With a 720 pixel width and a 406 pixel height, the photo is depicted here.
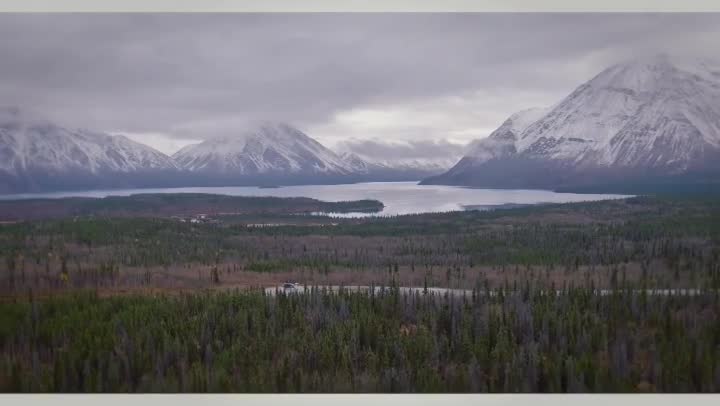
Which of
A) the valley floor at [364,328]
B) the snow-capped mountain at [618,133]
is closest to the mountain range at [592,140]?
the snow-capped mountain at [618,133]

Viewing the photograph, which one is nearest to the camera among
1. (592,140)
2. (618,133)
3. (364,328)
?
(364,328)

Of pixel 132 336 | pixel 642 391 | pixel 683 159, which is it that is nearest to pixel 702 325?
pixel 642 391

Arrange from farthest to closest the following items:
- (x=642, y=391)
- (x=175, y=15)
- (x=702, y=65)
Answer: (x=702, y=65), (x=175, y=15), (x=642, y=391)

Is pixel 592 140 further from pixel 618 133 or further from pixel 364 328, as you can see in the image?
pixel 364 328

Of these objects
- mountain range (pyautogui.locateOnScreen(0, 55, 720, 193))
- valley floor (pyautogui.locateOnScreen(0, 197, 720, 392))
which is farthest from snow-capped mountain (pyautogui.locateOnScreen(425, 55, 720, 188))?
valley floor (pyautogui.locateOnScreen(0, 197, 720, 392))

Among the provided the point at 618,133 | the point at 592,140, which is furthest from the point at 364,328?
the point at 592,140

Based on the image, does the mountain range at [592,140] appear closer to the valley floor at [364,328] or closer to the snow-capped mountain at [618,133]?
the snow-capped mountain at [618,133]

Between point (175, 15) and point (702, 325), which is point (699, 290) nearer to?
point (702, 325)

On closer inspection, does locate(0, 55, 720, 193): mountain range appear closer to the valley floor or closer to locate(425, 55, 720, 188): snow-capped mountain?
locate(425, 55, 720, 188): snow-capped mountain
